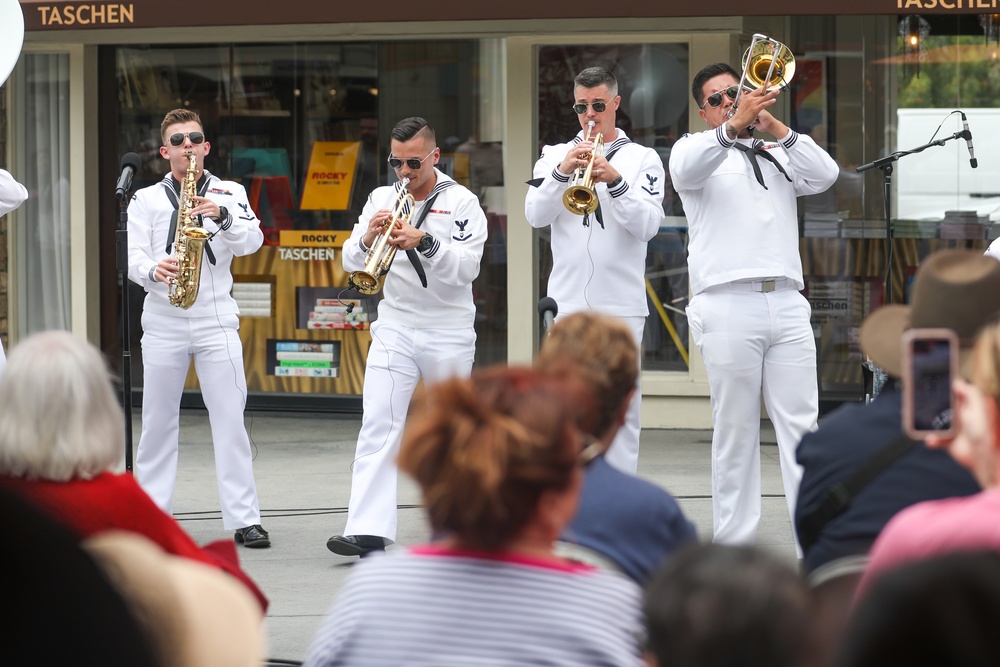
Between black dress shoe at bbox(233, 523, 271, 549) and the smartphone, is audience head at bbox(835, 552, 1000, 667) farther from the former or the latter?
black dress shoe at bbox(233, 523, 271, 549)

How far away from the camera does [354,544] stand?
6.12 metres

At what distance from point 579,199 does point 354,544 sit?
180 cm

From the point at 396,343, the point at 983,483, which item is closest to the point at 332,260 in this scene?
the point at 396,343

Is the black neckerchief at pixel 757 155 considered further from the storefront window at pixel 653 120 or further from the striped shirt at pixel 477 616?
the striped shirt at pixel 477 616

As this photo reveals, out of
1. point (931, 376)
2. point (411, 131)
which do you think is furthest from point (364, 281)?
point (931, 376)

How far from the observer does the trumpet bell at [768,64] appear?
235 inches

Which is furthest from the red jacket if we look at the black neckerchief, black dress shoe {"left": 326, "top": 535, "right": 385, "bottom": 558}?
the black neckerchief

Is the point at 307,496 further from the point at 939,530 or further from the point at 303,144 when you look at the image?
the point at 939,530

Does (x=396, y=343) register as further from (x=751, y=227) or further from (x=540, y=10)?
(x=540, y=10)

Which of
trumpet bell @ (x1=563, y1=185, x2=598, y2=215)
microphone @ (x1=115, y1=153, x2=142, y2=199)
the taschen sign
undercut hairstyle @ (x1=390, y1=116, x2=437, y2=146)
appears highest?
the taschen sign

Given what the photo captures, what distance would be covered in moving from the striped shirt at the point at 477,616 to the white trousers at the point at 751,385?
3476mm

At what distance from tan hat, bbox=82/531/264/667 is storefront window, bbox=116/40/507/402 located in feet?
25.3

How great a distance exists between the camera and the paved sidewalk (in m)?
5.77

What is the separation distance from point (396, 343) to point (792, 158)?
6.29 feet
